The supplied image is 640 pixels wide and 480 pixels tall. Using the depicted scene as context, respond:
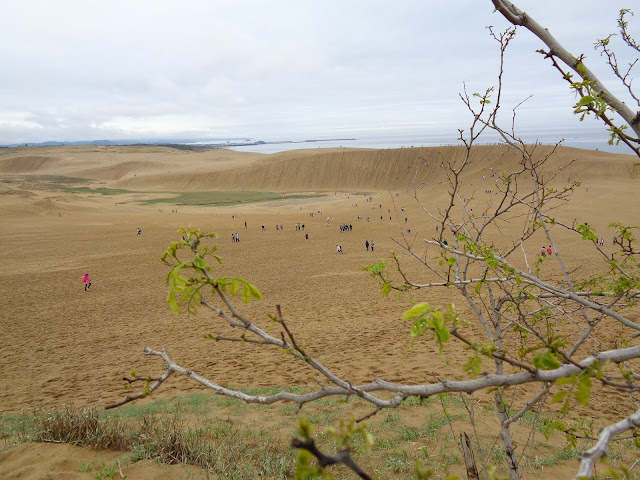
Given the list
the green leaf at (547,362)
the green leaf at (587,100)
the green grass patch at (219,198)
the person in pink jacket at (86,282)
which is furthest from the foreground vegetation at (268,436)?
the green grass patch at (219,198)

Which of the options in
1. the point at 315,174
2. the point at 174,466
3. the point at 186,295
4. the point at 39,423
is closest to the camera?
the point at 186,295

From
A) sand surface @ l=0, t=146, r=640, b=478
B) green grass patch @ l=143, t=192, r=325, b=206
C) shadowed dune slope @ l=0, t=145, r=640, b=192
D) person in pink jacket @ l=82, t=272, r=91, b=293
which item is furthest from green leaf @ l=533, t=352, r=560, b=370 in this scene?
shadowed dune slope @ l=0, t=145, r=640, b=192

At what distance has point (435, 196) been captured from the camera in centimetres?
5984

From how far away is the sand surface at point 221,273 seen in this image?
10148 millimetres

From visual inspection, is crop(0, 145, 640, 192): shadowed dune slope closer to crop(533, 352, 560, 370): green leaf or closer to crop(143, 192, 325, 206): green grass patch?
crop(143, 192, 325, 206): green grass patch

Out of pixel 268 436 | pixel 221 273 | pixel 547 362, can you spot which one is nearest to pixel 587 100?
pixel 547 362

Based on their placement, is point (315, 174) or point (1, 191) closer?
point (1, 191)

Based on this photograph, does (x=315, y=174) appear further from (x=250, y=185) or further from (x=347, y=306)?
(x=347, y=306)

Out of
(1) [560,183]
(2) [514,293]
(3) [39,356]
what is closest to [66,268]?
(3) [39,356]

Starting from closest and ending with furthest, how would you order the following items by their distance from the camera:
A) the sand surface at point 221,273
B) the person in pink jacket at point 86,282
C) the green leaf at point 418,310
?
the green leaf at point 418,310, the sand surface at point 221,273, the person in pink jacket at point 86,282

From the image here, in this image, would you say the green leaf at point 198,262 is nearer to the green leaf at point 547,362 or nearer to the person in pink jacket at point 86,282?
the green leaf at point 547,362

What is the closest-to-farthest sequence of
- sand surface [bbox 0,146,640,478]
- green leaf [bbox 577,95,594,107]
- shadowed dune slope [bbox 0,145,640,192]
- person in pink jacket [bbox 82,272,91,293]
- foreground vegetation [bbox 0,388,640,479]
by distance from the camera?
green leaf [bbox 577,95,594,107], foreground vegetation [bbox 0,388,640,479], sand surface [bbox 0,146,640,478], person in pink jacket [bbox 82,272,91,293], shadowed dune slope [bbox 0,145,640,192]

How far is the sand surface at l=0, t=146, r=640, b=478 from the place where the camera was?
10148 millimetres

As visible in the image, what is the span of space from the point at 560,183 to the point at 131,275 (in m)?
60.5
